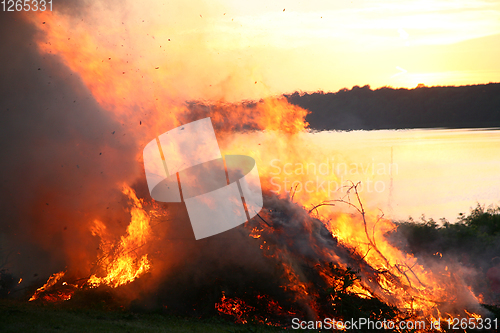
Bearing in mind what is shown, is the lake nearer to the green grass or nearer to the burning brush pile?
the burning brush pile

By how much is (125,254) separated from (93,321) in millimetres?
2501

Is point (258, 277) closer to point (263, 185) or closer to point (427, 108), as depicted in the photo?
point (263, 185)

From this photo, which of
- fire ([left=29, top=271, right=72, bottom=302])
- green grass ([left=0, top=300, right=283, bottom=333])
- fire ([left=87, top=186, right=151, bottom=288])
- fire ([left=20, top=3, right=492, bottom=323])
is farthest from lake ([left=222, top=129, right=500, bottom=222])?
fire ([left=29, top=271, right=72, bottom=302])

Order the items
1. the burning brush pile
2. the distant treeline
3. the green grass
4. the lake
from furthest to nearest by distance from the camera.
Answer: the distant treeline → the lake → the burning brush pile → the green grass

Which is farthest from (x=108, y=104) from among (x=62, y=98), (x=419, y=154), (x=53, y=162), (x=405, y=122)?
(x=405, y=122)

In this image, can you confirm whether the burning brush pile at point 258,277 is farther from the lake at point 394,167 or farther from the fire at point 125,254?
the lake at point 394,167

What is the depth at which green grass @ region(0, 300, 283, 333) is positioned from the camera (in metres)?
6.42

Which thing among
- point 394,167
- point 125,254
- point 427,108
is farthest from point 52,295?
point 427,108

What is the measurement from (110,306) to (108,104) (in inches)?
255

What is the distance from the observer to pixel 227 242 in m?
9.96

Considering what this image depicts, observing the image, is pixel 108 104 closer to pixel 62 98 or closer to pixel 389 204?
pixel 62 98

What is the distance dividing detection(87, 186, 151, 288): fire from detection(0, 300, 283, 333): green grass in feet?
3.31

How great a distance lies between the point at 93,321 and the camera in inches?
283

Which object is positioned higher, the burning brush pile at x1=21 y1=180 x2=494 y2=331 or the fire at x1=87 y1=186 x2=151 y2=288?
the fire at x1=87 y1=186 x2=151 y2=288
